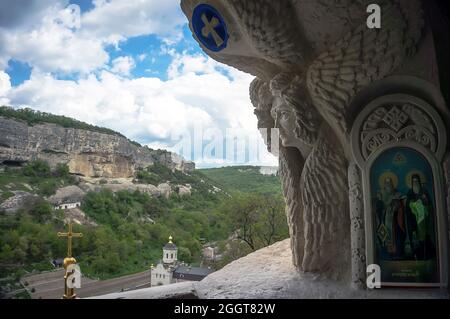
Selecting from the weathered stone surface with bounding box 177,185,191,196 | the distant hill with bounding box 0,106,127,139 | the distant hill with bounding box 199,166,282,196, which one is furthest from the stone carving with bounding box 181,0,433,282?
the distant hill with bounding box 0,106,127,139

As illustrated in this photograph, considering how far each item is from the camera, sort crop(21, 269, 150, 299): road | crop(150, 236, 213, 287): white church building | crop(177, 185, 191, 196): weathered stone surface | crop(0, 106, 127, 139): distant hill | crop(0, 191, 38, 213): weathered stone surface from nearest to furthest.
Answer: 1. crop(21, 269, 150, 299): road
2. crop(150, 236, 213, 287): white church building
3. crop(0, 191, 38, 213): weathered stone surface
4. crop(0, 106, 127, 139): distant hill
5. crop(177, 185, 191, 196): weathered stone surface

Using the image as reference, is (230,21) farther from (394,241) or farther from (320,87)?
(394,241)

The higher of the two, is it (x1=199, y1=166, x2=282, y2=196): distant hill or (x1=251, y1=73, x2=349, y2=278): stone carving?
(x1=199, y1=166, x2=282, y2=196): distant hill

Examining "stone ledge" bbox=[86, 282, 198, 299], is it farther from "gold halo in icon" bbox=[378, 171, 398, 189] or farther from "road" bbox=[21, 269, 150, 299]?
"road" bbox=[21, 269, 150, 299]

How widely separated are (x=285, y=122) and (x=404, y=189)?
1.44 meters

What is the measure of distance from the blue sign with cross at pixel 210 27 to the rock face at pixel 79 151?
9507 mm

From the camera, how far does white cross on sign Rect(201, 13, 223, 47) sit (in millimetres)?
4031

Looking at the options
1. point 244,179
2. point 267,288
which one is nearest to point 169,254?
point 267,288

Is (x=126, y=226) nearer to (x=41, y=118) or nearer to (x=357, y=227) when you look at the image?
(x=41, y=118)

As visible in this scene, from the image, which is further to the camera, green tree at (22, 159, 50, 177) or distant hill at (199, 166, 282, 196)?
distant hill at (199, 166, 282, 196)

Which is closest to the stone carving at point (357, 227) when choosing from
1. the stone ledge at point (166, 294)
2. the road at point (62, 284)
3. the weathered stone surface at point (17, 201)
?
the stone ledge at point (166, 294)

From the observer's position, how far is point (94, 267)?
8.46m

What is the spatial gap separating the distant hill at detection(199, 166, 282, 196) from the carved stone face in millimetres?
10504
